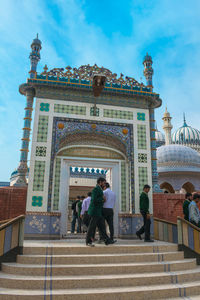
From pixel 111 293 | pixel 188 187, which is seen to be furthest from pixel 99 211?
pixel 188 187

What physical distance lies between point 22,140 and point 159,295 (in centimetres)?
721

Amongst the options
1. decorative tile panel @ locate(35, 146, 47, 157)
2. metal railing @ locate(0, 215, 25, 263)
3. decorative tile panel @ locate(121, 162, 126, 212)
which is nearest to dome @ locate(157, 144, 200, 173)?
decorative tile panel @ locate(121, 162, 126, 212)

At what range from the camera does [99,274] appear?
4430mm

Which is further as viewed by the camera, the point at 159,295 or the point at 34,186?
the point at 34,186

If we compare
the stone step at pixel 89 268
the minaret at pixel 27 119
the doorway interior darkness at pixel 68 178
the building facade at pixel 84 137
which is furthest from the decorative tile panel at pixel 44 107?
the stone step at pixel 89 268

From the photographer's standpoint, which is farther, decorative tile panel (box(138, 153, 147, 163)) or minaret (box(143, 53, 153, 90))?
minaret (box(143, 53, 153, 90))

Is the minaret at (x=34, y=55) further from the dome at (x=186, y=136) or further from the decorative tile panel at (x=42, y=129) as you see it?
the dome at (x=186, y=136)

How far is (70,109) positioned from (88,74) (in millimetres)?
1710

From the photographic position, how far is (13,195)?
8125 millimetres

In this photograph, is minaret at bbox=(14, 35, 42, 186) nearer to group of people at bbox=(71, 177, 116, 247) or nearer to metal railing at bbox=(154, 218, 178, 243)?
group of people at bbox=(71, 177, 116, 247)

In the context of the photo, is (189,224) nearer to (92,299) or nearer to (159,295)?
(159,295)

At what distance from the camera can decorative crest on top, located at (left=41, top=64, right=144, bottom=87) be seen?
371 inches

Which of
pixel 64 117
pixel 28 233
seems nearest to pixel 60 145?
pixel 64 117

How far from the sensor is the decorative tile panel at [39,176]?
8.20 meters
